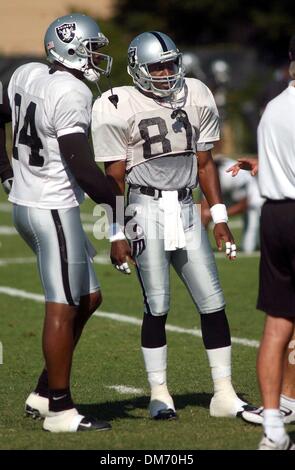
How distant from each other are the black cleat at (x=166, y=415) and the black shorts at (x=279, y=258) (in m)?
1.02

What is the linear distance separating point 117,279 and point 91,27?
5.74 m

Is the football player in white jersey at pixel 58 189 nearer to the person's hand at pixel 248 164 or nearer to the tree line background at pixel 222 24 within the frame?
the person's hand at pixel 248 164

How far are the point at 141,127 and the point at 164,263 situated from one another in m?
0.69

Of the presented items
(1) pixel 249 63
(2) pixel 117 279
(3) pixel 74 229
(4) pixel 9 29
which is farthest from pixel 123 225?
(4) pixel 9 29

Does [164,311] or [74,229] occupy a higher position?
[74,229]

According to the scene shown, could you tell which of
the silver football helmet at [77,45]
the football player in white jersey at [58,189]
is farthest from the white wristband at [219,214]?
the silver football helmet at [77,45]

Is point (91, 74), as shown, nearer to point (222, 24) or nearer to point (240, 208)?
point (240, 208)

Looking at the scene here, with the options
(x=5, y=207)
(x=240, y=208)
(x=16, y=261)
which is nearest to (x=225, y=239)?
(x=16, y=261)

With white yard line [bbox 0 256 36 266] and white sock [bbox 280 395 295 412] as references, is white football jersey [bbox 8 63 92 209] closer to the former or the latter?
white sock [bbox 280 395 295 412]

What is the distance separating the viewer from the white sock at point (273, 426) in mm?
4949

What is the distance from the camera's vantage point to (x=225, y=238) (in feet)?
19.9

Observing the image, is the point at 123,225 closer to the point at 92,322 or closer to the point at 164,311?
the point at 164,311

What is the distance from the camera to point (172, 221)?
5.90 m

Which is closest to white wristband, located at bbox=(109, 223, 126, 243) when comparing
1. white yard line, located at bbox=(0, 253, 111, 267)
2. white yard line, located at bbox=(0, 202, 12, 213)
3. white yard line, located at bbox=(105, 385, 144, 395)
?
white yard line, located at bbox=(105, 385, 144, 395)
